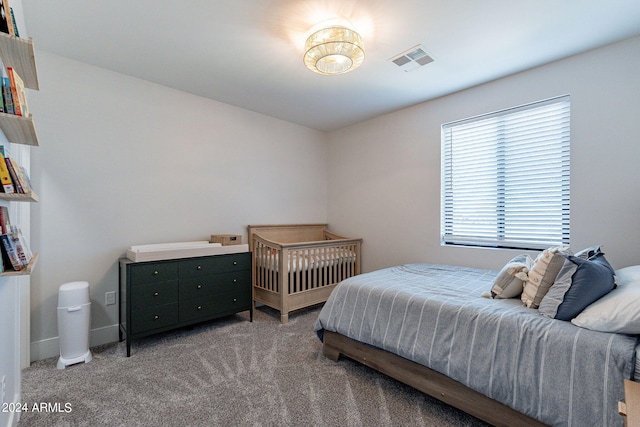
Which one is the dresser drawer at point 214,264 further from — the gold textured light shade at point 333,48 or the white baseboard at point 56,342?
the gold textured light shade at point 333,48

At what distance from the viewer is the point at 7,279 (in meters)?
1.32

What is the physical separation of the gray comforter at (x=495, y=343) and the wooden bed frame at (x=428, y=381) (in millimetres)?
69

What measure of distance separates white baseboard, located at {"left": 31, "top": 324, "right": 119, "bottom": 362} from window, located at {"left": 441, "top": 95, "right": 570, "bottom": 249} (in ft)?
11.5

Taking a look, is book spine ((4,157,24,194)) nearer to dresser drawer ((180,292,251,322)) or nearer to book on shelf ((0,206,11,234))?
book on shelf ((0,206,11,234))

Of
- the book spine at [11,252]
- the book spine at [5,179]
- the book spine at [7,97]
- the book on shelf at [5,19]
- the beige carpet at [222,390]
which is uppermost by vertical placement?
the book on shelf at [5,19]

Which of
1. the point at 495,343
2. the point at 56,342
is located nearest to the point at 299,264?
the point at 495,343

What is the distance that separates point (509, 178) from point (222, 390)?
10.1 ft

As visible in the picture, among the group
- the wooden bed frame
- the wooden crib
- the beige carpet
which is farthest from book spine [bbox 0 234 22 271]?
the wooden crib

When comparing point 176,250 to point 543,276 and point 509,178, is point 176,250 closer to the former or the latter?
point 543,276

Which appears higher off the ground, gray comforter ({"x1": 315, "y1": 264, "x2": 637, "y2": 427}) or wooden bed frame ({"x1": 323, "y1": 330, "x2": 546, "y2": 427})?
gray comforter ({"x1": 315, "y1": 264, "x2": 637, "y2": 427})

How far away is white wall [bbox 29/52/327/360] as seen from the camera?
2.31 m

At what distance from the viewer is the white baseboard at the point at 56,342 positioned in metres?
2.23

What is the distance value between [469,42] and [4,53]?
9.07 ft

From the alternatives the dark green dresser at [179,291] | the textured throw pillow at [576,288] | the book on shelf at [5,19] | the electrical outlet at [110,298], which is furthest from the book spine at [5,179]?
the textured throw pillow at [576,288]
